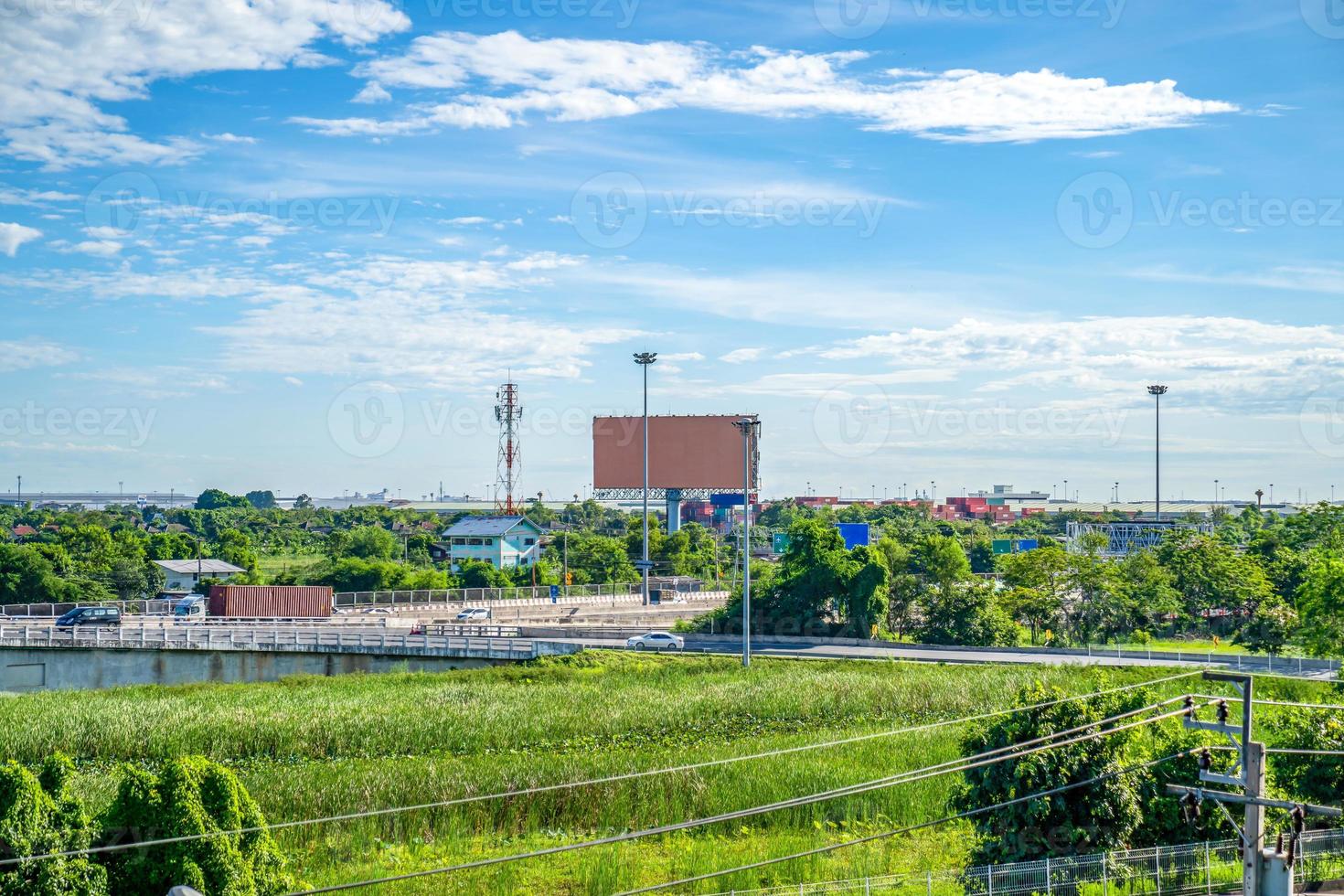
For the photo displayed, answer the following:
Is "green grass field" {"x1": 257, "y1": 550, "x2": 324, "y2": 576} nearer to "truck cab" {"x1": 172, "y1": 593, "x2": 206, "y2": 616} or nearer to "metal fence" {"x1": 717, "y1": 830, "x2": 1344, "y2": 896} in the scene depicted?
"truck cab" {"x1": 172, "y1": 593, "x2": 206, "y2": 616}

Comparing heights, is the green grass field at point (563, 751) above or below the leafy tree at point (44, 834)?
below

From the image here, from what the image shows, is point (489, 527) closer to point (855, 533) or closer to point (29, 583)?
point (855, 533)

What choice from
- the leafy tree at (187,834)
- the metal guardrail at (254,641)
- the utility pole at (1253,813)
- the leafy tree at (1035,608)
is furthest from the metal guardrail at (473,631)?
the utility pole at (1253,813)

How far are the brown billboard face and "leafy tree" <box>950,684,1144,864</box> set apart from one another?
91.7m

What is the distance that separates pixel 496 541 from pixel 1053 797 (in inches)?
3268

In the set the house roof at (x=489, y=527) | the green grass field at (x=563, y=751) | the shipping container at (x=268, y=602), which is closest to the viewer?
the green grass field at (x=563, y=751)

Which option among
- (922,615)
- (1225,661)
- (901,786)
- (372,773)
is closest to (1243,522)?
(922,615)

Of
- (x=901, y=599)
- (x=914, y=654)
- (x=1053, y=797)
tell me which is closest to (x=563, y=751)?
(x=1053, y=797)

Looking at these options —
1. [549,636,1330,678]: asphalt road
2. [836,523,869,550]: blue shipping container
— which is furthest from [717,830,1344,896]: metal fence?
[836,523,869,550]: blue shipping container

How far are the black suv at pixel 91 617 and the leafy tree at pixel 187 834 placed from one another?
44.4 meters

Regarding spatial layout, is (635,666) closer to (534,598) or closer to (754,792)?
(754,792)

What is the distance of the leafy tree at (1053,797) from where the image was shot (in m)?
19.8

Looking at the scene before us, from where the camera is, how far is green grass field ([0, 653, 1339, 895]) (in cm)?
2230

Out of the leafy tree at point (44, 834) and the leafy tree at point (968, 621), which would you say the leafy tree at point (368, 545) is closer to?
the leafy tree at point (968, 621)
